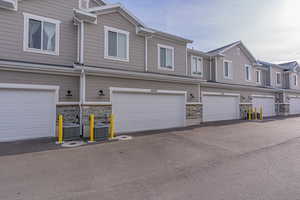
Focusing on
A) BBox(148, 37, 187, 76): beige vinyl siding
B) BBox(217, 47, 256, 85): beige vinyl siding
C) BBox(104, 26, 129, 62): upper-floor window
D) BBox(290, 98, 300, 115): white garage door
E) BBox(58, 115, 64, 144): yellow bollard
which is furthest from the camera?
BBox(290, 98, 300, 115): white garage door

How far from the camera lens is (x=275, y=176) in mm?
3945

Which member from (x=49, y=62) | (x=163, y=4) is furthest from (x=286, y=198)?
(x=163, y=4)

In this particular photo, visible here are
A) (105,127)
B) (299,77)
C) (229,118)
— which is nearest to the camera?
(105,127)

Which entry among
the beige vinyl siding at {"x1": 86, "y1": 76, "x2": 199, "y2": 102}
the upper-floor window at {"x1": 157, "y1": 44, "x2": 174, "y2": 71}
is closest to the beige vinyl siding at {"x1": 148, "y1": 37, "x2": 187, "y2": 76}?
the upper-floor window at {"x1": 157, "y1": 44, "x2": 174, "y2": 71}

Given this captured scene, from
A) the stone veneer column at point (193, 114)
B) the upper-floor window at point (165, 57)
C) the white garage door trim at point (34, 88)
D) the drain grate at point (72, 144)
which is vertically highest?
the upper-floor window at point (165, 57)

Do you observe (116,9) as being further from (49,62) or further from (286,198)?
(286,198)

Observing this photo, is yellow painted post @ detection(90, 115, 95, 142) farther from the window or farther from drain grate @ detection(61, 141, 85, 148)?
the window

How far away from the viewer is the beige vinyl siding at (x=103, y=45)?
9.04m

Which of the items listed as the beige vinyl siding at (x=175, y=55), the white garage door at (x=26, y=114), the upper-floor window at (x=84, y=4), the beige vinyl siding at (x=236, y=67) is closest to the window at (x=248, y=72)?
the beige vinyl siding at (x=236, y=67)

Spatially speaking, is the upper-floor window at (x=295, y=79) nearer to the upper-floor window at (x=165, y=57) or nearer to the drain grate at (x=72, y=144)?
the upper-floor window at (x=165, y=57)

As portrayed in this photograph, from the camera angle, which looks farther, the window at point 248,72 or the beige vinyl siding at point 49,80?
the window at point 248,72

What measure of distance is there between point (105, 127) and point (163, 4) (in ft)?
27.7

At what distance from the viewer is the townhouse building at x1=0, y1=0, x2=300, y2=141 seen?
7633mm

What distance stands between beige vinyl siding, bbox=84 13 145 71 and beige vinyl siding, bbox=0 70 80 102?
1340 millimetres
